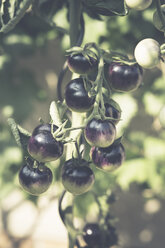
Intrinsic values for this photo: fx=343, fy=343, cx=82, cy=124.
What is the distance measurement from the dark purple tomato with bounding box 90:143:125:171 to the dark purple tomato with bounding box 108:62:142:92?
90mm

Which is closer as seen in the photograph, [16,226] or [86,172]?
[86,172]

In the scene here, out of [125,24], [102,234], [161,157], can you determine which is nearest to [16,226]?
[161,157]

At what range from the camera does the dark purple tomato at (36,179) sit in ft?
1.61

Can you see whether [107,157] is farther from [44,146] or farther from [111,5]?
[111,5]

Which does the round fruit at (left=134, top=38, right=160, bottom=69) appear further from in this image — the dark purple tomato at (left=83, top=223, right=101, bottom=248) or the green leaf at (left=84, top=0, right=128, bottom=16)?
the dark purple tomato at (left=83, top=223, right=101, bottom=248)

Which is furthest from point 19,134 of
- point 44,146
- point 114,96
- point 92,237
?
point 114,96

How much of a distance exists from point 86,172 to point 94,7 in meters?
0.25

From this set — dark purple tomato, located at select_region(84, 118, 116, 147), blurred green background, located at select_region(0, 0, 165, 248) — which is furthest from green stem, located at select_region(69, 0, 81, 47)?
blurred green background, located at select_region(0, 0, 165, 248)

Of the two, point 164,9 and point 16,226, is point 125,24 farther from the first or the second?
point 16,226

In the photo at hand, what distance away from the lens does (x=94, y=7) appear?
0.52 m

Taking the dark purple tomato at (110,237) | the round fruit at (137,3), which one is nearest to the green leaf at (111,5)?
the round fruit at (137,3)

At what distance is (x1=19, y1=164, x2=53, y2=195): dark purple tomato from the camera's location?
49 cm

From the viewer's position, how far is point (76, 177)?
19.5 inches

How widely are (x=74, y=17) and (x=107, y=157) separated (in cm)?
23
